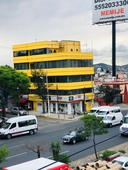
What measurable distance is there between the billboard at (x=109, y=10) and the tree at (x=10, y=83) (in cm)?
2718

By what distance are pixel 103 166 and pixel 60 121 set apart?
2305 cm

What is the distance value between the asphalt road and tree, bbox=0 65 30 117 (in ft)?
21.2

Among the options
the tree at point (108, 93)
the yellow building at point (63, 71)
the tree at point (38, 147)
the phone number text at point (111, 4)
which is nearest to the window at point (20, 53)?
the yellow building at point (63, 71)

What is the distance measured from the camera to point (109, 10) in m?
60.9

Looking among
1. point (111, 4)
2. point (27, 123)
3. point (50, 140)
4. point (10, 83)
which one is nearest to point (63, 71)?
point (10, 83)

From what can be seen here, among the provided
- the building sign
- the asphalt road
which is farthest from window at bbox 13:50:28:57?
the asphalt road

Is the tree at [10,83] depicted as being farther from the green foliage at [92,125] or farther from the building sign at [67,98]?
the green foliage at [92,125]

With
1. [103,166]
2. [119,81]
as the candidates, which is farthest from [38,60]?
[103,166]

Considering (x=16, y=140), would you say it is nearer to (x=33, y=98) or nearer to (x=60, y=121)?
(x=60, y=121)

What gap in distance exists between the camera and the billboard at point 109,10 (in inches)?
2322

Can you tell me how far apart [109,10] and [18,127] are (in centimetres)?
3937

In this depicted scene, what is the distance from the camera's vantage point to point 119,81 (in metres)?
56.8

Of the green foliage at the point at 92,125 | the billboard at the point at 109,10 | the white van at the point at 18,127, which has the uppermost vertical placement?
the billboard at the point at 109,10

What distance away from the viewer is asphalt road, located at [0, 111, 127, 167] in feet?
71.8
